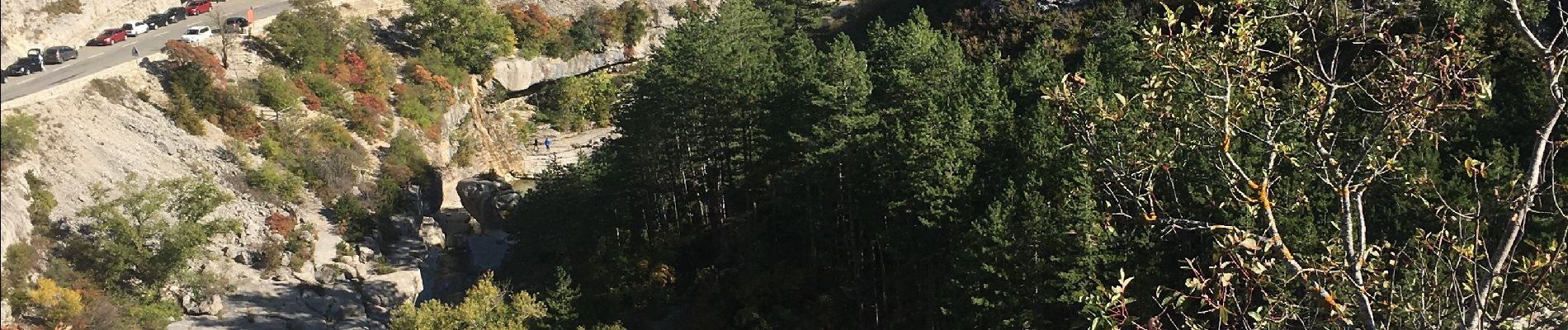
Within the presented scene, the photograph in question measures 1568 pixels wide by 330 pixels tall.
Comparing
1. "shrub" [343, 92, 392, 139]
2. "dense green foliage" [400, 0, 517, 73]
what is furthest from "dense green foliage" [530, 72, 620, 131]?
"shrub" [343, 92, 392, 139]

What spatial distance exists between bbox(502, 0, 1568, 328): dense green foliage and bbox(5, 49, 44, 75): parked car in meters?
28.6

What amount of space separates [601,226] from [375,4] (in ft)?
150

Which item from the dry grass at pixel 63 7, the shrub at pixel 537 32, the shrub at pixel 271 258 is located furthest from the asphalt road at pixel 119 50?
the shrub at pixel 537 32

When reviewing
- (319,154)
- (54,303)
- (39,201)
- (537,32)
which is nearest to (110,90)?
(319,154)

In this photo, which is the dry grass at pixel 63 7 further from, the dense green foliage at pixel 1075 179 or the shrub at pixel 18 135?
the dense green foliage at pixel 1075 179

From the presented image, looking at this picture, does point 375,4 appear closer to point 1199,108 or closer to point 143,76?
point 143,76

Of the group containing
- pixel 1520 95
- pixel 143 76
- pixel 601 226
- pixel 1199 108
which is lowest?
pixel 601 226

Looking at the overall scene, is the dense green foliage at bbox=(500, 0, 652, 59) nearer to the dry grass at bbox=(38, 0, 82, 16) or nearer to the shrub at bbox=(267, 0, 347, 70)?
the shrub at bbox=(267, 0, 347, 70)

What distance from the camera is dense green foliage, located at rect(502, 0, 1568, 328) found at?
36.4 feet

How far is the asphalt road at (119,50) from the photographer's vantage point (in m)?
62.0

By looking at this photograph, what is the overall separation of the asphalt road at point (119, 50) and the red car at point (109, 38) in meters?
0.24

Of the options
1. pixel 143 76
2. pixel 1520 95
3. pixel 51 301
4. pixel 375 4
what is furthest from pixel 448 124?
pixel 1520 95

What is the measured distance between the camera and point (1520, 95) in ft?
115

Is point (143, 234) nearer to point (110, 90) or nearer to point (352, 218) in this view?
point (352, 218)
